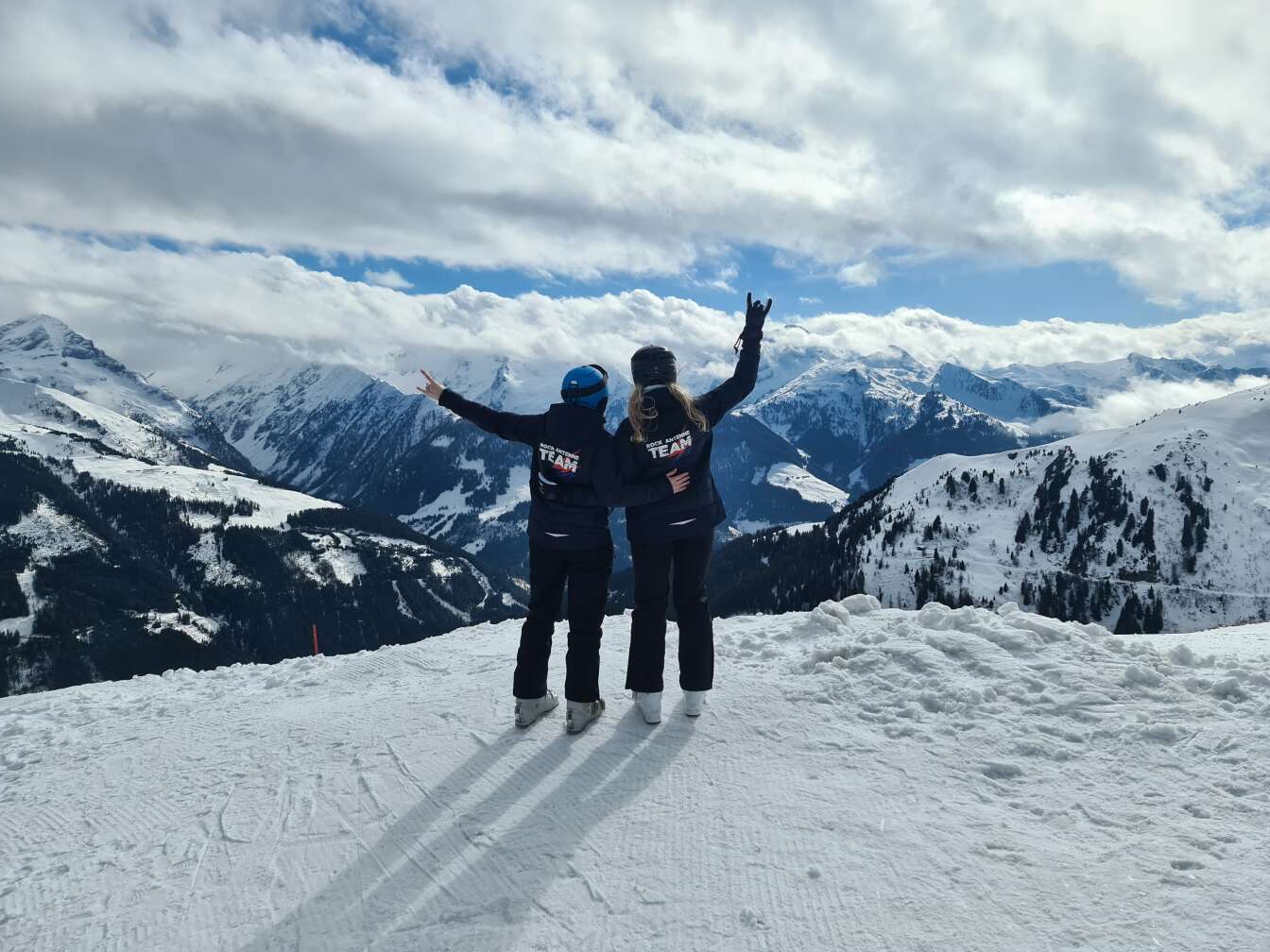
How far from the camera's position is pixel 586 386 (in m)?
7.03

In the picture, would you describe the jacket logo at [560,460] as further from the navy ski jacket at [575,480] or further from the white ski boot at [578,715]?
the white ski boot at [578,715]

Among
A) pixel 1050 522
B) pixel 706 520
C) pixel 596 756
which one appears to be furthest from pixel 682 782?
pixel 1050 522

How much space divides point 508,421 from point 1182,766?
22.2ft

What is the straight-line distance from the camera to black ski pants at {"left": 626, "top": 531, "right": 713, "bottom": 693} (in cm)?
720

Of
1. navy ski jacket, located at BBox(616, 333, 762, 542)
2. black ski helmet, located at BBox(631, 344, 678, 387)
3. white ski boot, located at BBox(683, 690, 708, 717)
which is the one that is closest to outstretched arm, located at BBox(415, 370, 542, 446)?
navy ski jacket, located at BBox(616, 333, 762, 542)

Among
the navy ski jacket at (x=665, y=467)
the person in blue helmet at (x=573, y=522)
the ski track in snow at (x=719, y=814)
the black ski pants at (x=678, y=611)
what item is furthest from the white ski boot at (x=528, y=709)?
the navy ski jacket at (x=665, y=467)

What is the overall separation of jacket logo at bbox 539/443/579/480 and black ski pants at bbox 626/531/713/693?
3.30 feet

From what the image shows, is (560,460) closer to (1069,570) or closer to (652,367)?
(652,367)

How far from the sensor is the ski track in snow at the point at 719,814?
14.0 ft

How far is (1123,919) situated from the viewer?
400 centimetres

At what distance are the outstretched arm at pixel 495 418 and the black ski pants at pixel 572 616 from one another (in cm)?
117

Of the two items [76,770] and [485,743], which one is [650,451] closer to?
[485,743]

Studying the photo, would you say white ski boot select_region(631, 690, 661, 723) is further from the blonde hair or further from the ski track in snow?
the blonde hair

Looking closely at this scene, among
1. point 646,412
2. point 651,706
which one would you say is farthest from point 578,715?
point 646,412
